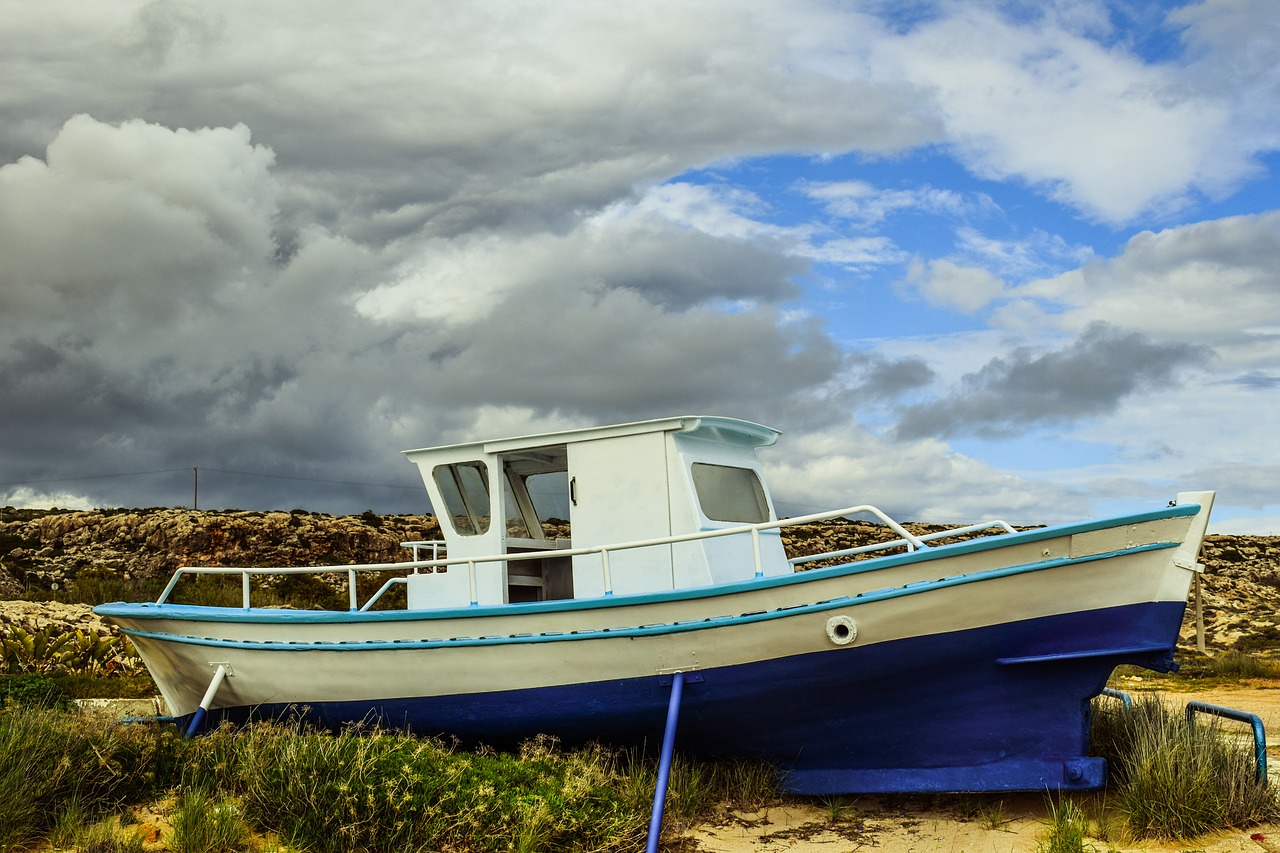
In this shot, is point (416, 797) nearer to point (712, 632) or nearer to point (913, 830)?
point (712, 632)

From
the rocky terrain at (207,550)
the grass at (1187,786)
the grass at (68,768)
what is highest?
the rocky terrain at (207,550)

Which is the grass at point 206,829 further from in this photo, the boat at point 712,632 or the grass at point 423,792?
the boat at point 712,632

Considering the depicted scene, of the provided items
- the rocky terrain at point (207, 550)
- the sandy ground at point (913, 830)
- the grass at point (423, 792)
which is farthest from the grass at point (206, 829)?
the rocky terrain at point (207, 550)

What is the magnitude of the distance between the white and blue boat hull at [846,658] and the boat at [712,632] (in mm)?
17

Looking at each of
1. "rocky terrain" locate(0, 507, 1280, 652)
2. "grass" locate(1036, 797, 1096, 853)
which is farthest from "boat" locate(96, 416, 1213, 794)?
"rocky terrain" locate(0, 507, 1280, 652)

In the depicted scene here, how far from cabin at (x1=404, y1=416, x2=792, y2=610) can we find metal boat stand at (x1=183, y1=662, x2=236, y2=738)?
1861 mm

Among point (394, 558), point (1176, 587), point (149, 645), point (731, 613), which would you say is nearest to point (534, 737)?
point (731, 613)

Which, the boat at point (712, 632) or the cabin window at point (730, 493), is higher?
the cabin window at point (730, 493)

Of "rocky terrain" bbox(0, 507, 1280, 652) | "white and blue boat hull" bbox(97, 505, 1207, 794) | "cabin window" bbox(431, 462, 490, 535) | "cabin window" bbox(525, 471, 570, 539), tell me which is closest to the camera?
"white and blue boat hull" bbox(97, 505, 1207, 794)

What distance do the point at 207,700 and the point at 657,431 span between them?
16.0 ft

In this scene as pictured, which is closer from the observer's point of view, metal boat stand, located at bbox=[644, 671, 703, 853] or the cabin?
metal boat stand, located at bbox=[644, 671, 703, 853]

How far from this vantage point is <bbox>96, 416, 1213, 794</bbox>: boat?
737cm

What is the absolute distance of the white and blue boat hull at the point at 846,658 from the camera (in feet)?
23.9

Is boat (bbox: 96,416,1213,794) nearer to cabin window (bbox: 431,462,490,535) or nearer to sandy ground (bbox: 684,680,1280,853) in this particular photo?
cabin window (bbox: 431,462,490,535)
